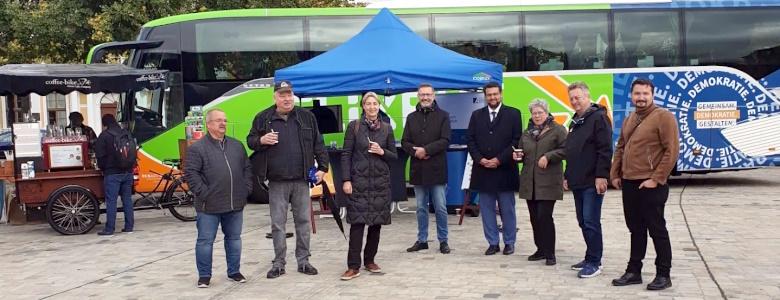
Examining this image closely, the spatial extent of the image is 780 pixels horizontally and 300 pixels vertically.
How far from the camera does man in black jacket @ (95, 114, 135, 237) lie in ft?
36.7

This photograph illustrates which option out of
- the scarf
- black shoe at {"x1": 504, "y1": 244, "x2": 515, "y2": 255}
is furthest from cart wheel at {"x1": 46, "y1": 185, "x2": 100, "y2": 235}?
the scarf

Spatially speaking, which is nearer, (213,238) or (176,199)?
(213,238)

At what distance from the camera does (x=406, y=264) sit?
8578 millimetres

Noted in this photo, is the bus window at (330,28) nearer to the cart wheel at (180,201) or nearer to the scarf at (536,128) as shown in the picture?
the cart wheel at (180,201)

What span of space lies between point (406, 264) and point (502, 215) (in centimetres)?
115

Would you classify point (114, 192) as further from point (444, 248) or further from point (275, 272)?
point (444, 248)

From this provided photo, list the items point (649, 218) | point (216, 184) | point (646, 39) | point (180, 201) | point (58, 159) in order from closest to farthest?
1. point (649, 218)
2. point (216, 184)
3. point (58, 159)
4. point (180, 201)
5. point (646, 39)

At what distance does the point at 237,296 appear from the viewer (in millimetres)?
7297

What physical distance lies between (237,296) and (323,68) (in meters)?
4.54

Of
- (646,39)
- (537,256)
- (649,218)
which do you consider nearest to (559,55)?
(646,39)

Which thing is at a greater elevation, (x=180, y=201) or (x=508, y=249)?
(x=180, y=201)

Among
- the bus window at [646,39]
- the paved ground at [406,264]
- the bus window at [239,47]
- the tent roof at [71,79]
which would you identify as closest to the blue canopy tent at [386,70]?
the paved ground at [406,264]

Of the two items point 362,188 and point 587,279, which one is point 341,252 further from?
point 587,279

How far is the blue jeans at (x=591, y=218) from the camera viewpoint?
24.8 feet
